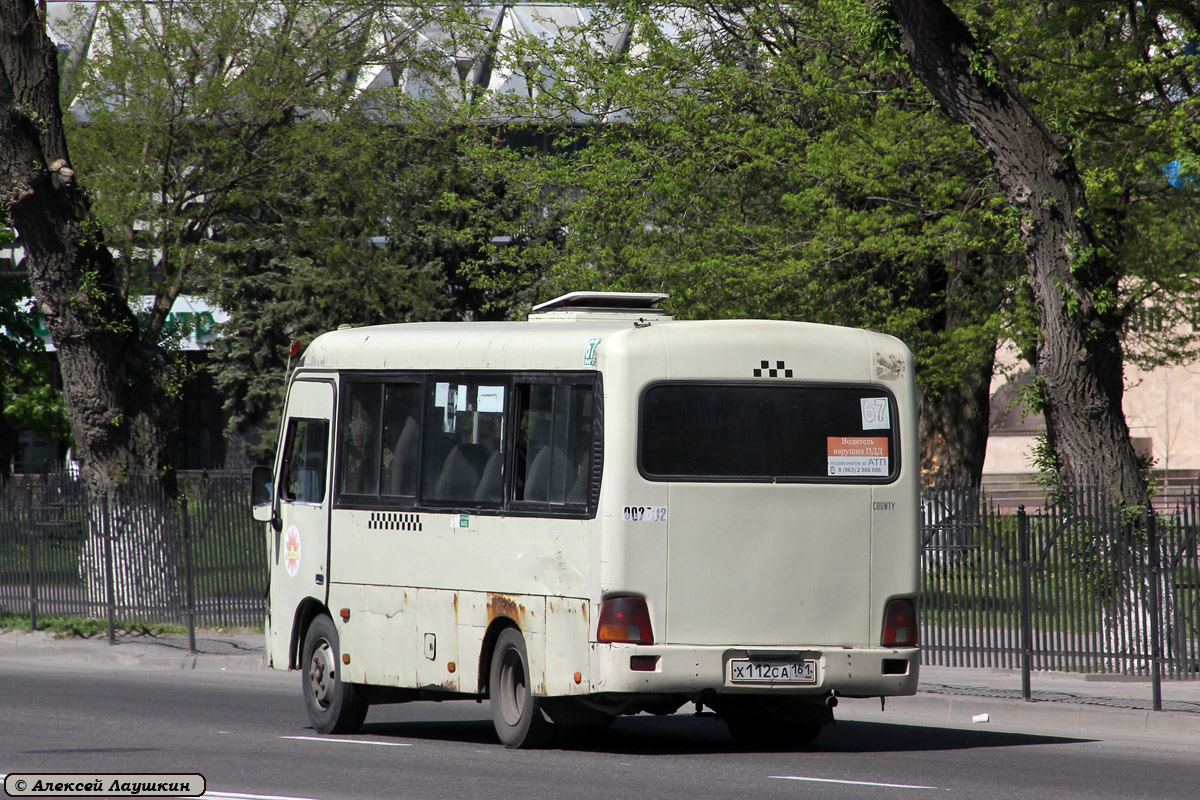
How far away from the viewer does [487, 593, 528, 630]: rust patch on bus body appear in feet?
36.1

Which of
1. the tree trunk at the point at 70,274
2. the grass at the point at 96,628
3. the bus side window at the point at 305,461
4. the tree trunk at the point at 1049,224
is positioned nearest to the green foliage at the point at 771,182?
the tree trunk at the point at 1049,224

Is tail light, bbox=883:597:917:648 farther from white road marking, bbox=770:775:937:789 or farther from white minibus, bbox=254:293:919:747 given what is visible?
white road marking, bbox=770:775:937:789

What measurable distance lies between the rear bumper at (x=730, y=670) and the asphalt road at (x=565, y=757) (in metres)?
0.47

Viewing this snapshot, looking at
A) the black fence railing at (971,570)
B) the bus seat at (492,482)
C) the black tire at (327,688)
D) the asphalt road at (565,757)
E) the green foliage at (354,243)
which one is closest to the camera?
the asphalt road at (565,757)

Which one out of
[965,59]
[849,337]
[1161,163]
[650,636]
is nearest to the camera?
[650,636]

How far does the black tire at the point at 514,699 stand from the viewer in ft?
36.0

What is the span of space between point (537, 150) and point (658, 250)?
12.0 feet

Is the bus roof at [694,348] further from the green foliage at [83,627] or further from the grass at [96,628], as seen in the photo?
the green foliage at [83,627]

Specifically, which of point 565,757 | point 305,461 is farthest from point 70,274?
point 565,757

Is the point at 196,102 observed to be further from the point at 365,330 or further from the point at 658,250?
the point at 365,330

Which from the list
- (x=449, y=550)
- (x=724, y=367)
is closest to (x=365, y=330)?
(x=449, y=550)

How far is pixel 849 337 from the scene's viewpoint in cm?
1111

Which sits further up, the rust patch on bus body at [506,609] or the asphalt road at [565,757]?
the rust patch on bus body at [506,609]

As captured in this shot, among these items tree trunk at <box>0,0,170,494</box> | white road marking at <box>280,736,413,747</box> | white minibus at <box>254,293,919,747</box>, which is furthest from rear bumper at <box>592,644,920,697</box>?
tree trunk at <box>0,0,170,494</box>
